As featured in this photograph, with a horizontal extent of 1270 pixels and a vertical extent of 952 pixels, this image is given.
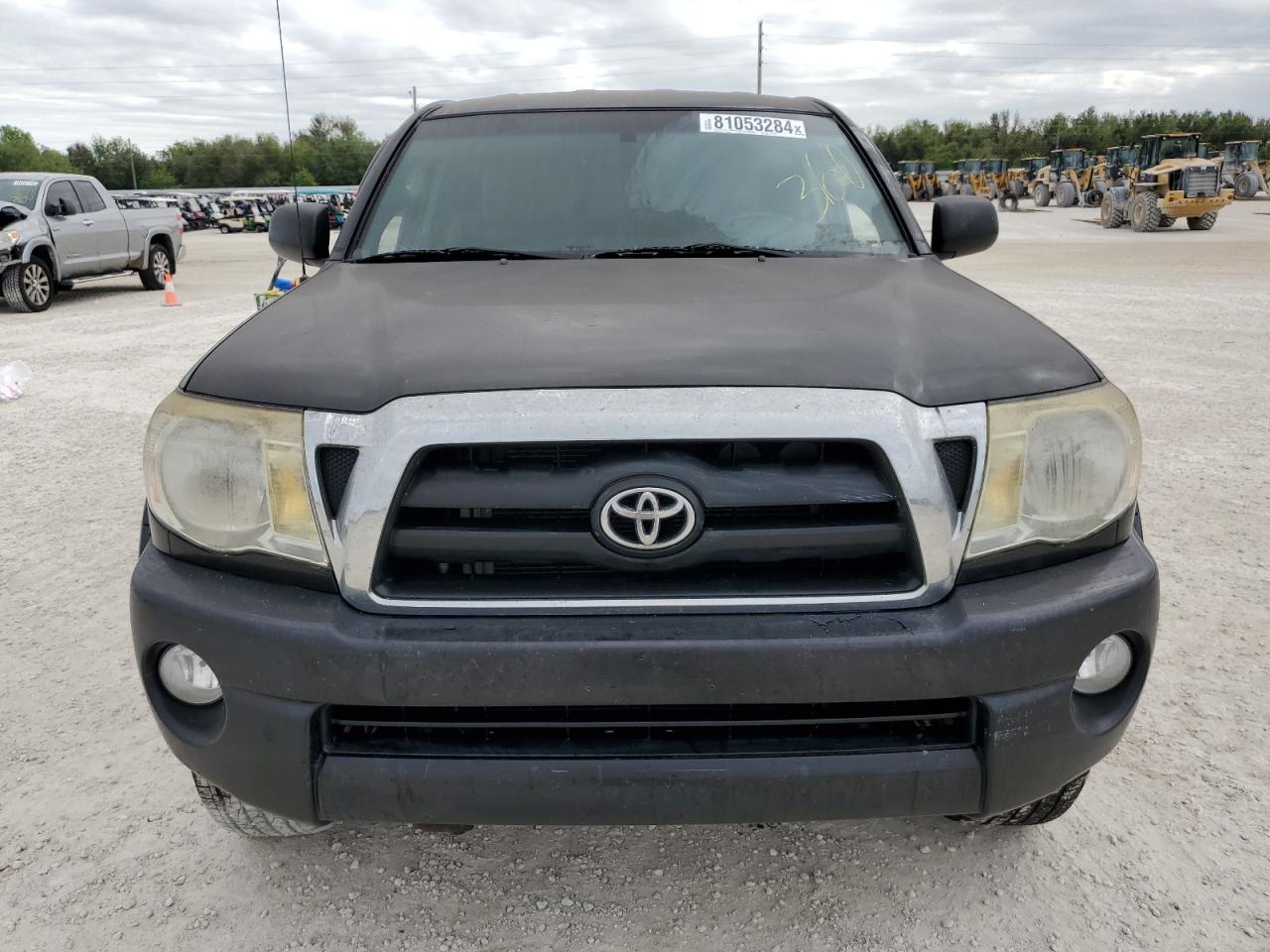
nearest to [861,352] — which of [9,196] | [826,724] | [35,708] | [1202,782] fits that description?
[826,724]

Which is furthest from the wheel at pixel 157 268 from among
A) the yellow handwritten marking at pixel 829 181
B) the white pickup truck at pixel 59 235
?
the yellow handwritten marking at pixel 829 181

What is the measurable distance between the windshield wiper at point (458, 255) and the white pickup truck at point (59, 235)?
1183cm

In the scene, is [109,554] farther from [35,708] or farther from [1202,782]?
[1202,782]

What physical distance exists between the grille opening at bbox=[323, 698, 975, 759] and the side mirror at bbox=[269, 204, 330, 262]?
1910 mm

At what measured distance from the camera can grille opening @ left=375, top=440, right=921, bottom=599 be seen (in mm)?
1684

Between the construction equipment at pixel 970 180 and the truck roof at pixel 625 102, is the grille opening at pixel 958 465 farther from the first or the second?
the construction equipment at pixel 970 180

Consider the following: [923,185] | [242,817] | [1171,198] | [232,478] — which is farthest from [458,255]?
[923,185]

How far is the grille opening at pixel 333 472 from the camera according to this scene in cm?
171

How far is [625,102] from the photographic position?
3225 mm

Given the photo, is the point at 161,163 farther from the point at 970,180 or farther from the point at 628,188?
the point at 628,188

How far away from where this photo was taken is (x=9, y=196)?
12641 millimetres

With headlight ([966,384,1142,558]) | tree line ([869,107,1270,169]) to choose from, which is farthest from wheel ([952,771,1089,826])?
tree line ([869,107,1270,169])

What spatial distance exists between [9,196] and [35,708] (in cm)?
1217

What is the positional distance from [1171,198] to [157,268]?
22.9m
